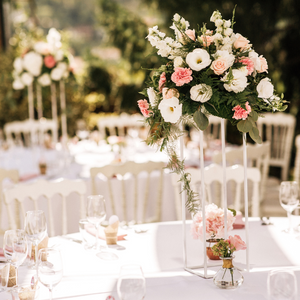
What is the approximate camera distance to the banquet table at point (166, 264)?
1429 mm

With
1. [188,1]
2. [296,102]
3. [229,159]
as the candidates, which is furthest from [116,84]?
[229,159]

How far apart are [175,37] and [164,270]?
2.75ft

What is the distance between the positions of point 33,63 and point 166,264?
8.95 feet

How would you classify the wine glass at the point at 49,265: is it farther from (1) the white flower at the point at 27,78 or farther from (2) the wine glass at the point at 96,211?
(1) the white flower at the point at 27,78

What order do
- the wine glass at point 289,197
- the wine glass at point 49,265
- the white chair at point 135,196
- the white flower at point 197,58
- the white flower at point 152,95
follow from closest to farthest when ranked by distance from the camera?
the wine glass at point 49,265, the white flower at point 197,58, the white flower at point 152,95, the wine glass at point 289,197, the white chair at point 135,196

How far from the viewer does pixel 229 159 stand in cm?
323

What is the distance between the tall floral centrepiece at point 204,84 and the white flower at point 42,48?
2731 mm

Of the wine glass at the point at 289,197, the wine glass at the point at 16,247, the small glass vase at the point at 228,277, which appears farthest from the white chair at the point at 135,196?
the small glass vase at the point at 228,277

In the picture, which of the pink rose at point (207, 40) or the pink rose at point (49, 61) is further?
the pink rose at point (49, 61)

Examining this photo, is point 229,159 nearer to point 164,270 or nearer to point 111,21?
point 164,270

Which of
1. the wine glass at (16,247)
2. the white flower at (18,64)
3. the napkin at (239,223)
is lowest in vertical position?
the napkin at (239,223)

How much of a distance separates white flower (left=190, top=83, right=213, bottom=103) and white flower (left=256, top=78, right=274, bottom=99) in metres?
0.18

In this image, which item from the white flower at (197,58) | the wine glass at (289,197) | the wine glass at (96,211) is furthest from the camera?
the wine glass at (289,197)

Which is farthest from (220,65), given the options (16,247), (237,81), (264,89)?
(16,247)
